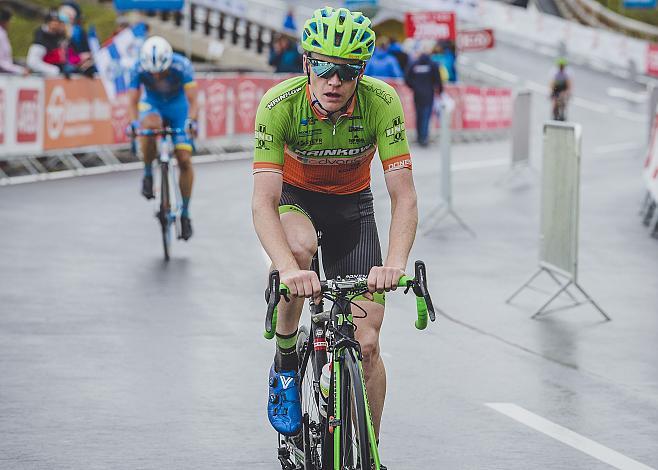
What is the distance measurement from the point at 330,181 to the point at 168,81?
7913mm

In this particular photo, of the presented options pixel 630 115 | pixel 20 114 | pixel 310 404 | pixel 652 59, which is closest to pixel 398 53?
pixel 20 114

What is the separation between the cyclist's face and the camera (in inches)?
227

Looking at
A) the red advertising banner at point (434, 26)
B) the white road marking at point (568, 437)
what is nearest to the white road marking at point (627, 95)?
the red advertising banner at point (434, 26)

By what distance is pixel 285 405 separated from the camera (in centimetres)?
626

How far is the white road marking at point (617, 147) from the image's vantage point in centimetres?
3275

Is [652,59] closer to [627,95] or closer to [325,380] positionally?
[627,95]

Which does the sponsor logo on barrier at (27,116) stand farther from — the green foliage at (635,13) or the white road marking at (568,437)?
the green foliage at (635,13)

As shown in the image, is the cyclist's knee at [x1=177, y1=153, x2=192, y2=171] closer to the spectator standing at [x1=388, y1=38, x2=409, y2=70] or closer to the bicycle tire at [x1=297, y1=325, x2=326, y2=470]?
the bicycle tire at [x1=297, y1=325, x2=326, y2=470]

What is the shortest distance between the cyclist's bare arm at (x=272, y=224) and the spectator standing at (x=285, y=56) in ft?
78.7

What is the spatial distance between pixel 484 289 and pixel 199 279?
242 cm

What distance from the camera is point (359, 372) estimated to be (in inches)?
214

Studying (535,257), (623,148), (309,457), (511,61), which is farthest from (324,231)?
(511,61)

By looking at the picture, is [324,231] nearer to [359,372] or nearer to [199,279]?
[359,372]

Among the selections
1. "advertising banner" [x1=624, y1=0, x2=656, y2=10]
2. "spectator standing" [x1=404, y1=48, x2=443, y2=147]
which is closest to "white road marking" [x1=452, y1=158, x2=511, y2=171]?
"spectator standing" [x1=404, y1=48, x2=443, y2=147]
